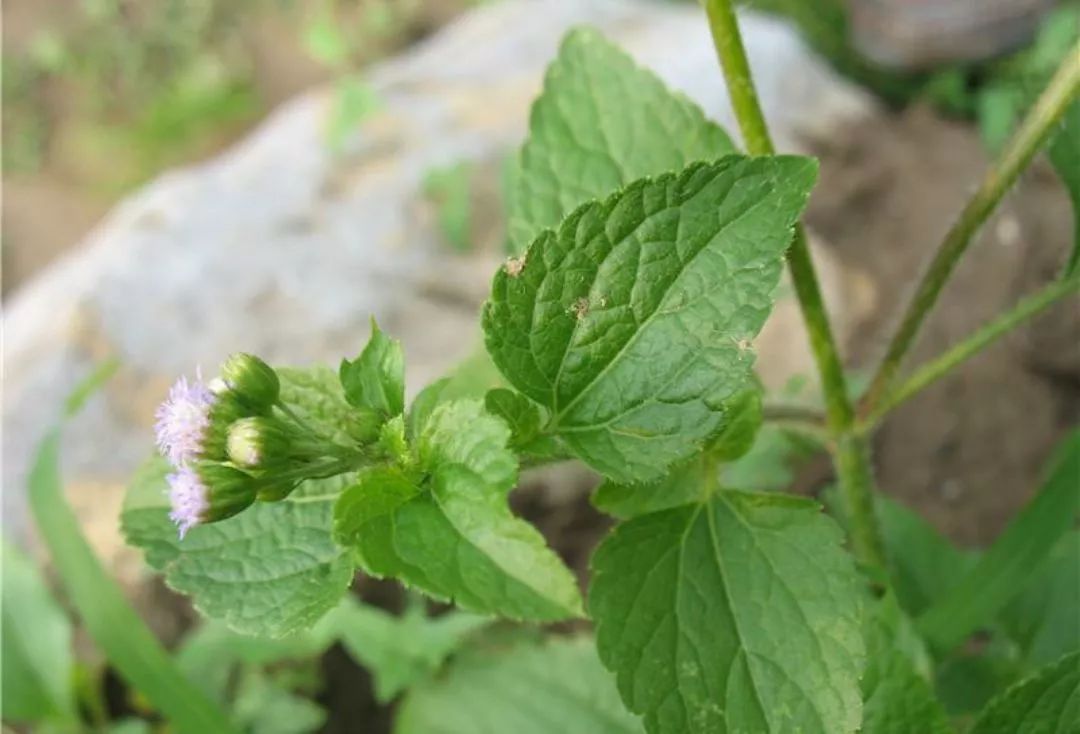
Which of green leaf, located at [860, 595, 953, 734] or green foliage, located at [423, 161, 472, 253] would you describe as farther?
green foliage, located at [423, 161, 472, 253]

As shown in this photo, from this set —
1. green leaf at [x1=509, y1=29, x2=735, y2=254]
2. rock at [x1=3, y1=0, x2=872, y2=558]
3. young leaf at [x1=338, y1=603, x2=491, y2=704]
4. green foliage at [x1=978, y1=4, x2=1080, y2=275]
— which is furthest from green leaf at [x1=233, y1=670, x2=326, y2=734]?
green foliage at [x1=978, y1=4, x2=1080, y2=275]

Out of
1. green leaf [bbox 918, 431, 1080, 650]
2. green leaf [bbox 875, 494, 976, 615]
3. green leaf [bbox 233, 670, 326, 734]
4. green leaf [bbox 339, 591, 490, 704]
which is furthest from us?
green leaf [bbox 233, 670, 326, 734]

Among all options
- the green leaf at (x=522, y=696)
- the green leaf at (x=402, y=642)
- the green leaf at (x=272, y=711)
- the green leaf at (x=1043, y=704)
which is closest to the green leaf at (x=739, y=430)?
the green leaf at (x=1043, y=704)

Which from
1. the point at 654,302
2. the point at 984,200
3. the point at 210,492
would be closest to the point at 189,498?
the point at 210,492

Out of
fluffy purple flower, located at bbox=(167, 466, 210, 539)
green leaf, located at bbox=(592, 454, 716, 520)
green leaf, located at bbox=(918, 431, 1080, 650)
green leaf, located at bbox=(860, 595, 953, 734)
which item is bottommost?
green leaf, located at bbox=(918, 431, 1080, 650)

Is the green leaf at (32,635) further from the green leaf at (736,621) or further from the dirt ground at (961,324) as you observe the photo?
the dirt ground at (961,324)

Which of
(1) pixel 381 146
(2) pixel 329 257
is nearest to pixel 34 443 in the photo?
(2) pixel 329 257

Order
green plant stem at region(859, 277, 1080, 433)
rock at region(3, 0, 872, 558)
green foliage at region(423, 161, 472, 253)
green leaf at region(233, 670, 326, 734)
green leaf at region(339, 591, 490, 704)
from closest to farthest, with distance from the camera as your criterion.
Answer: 1. green plant stem at region(859, 277, 1080, 433)
2. green leaf at region(339, 591, 490, 704)
3. green leaf at region(233, 670, 326, 734)
4. rock at region(3, 0, 872, 558)
5. green foliage at region(423, 161, 472, 253)

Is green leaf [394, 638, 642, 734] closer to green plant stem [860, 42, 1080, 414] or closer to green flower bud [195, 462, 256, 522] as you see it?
green plant stem [860, 42, 1080, 414]

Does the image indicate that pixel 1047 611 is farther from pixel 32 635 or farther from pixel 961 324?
pixel 32 635
